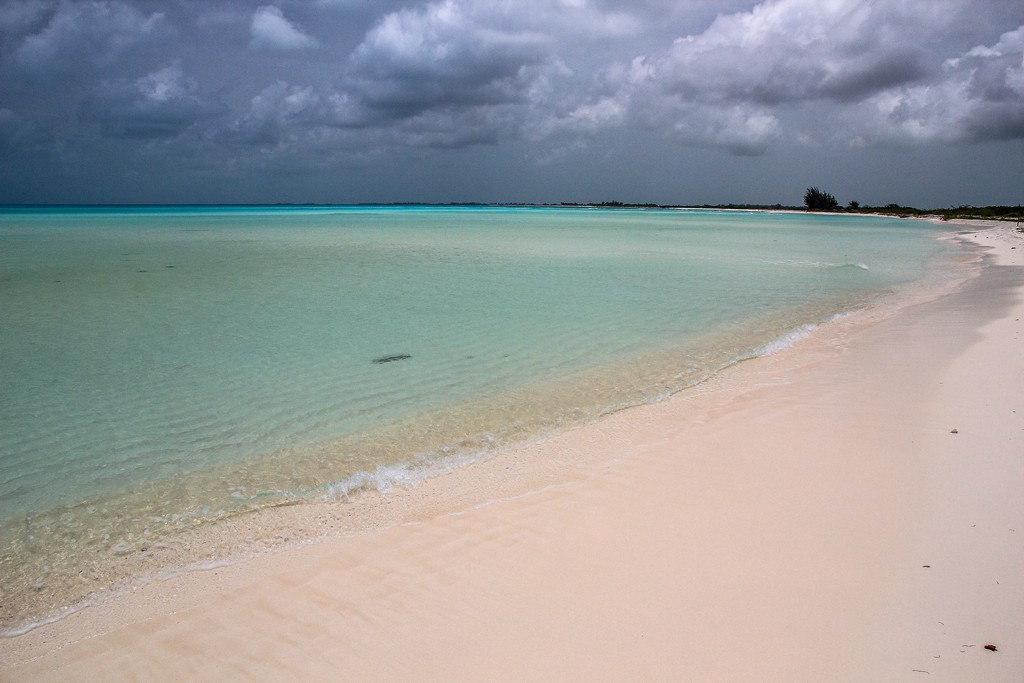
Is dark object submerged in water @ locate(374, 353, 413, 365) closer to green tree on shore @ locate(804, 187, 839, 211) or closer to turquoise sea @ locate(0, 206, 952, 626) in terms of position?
turquoise sea @ locate(0, 206, 952, 626)

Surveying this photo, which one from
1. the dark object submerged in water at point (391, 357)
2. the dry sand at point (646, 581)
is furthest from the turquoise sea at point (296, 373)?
the dry sand at point (646, 581)

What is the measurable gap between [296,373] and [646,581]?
5395mm

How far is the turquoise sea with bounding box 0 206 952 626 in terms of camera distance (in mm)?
4215

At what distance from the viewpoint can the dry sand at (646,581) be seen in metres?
2.49

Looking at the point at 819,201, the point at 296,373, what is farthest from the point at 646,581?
the point at 819,201

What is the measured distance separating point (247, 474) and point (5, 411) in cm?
340

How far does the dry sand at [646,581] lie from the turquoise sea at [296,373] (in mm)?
826

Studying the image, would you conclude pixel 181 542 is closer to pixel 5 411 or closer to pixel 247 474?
pixel 247 474

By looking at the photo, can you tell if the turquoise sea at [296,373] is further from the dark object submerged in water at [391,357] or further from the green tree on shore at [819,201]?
the green tree on shore at [819,201]

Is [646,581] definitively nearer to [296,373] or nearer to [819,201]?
[296,373]

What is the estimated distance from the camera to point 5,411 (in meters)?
5.82

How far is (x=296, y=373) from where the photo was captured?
704cm

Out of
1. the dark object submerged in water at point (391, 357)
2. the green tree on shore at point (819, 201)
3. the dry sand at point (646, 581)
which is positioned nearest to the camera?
the dry sand at point (646, 581)

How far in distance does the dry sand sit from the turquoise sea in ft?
2.71
